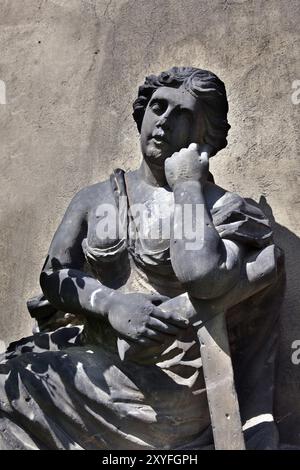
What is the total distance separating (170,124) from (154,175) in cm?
21

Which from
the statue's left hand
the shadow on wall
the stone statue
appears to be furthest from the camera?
the shadow on wall

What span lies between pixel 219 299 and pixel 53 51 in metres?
1.98

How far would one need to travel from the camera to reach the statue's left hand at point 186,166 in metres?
5.11

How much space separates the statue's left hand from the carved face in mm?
63

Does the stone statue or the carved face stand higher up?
the carved face

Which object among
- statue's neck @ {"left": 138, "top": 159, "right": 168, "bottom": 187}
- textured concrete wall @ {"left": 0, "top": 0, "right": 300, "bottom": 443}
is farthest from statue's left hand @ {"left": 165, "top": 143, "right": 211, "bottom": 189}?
textured concrete wall @ {"left": 0, "top": 0, "right": 300, "bottom": 443}

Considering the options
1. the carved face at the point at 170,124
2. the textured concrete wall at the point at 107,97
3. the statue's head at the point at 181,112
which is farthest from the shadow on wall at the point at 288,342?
the carved face at the point at 170,124

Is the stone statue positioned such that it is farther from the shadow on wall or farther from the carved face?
the shadow on wall

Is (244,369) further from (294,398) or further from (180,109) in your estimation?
(180,109)

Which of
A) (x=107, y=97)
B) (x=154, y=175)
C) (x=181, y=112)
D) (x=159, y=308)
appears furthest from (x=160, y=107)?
(x=107, y=97)

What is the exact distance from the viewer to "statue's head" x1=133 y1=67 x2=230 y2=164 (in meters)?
5.23

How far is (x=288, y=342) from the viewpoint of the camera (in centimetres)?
552

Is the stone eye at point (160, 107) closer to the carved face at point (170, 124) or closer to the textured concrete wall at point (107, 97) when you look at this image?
the carved face at point (170, 124)

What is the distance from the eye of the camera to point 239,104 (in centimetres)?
607
